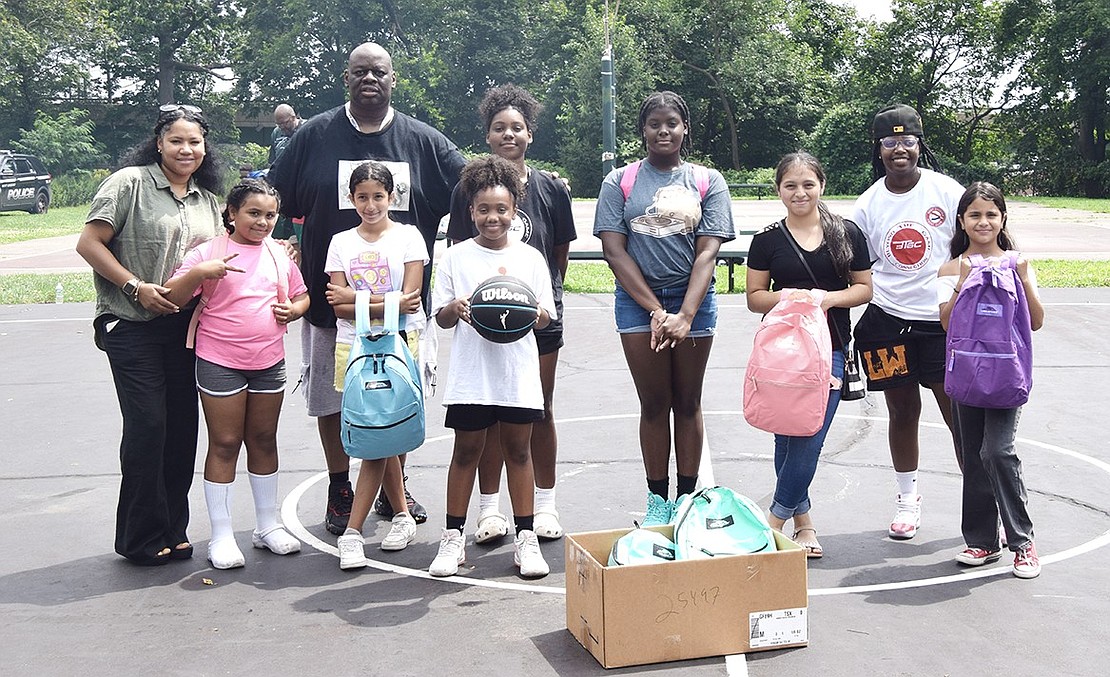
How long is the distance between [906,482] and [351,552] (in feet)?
9.10

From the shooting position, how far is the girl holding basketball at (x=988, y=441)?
5.27 meters

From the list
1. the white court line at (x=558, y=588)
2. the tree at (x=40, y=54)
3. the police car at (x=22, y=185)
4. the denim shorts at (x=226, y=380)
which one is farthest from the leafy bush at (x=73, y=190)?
the denim shorts at (x=226, y=380)

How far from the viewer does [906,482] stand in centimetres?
598

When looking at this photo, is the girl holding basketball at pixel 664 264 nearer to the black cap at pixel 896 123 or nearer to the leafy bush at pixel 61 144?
the black cap at pixel 896 123

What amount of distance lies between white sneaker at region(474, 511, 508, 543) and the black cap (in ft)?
8.84

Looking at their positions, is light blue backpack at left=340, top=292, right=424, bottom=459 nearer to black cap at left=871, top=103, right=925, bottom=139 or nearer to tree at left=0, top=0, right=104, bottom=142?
black cap at left=871, top=103, right=925, bottom=139

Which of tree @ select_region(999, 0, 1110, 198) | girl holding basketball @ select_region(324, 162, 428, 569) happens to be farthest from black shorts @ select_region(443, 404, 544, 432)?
tree @ select_region(999, 0, 1110, 198)

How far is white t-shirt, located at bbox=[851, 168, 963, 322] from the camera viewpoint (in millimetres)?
5852

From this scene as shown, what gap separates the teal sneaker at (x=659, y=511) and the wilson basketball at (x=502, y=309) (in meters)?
1.20

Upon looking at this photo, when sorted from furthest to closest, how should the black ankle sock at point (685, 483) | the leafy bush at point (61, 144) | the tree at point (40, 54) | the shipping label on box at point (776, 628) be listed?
the tree at point (40, 54)
the leafy bush at point (61, 144)
the black ankle sock at point (685, 483)
the shipping label on box at point (776, 628)

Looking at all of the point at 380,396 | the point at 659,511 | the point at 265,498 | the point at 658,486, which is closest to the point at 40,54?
the point at 265,498

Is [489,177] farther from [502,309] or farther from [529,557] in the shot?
[529,557]

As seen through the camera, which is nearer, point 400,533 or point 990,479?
point 990,479

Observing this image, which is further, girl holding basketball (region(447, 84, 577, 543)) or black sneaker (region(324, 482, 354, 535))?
black sneaker (region(324, 482, 354, 535))
